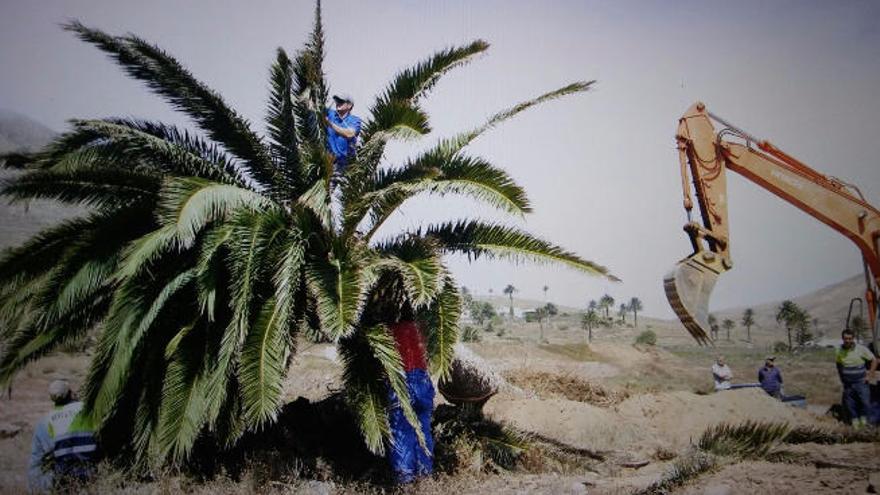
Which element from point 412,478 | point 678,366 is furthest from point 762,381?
point 678,366

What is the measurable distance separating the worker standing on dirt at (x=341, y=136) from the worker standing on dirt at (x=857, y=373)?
9780 mm

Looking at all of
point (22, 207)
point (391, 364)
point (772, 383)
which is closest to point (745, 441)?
point (391, 364)

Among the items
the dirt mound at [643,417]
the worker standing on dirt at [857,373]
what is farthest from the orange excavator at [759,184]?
the dirt mound at [643,417]

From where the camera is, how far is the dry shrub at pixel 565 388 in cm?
1396

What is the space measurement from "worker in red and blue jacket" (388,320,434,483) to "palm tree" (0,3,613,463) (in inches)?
11.1

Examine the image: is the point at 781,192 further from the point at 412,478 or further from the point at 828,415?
the point at 412,478

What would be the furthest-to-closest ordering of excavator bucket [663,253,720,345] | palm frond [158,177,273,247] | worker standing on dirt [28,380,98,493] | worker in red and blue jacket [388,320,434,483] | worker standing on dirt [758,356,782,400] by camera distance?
worker standing on dirt [758,356,782,400]
excavator bucket [663,253,720,345]
worker in red and blue jacket [388,320,434,483]
worker standing on dirt [28,380,98,493]
palm frond [158,177,273,247]

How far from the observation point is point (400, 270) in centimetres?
638

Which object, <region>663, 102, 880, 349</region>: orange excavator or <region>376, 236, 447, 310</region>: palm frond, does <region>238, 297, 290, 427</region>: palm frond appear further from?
<region>663, 102, 880, 349</region>: orange excavator

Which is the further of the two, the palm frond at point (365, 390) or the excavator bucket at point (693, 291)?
the excavator bucket at point (693, 291)

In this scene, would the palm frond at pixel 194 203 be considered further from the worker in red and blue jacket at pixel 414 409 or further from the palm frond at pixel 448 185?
the worker in red and blue jacket at pixel 414 409

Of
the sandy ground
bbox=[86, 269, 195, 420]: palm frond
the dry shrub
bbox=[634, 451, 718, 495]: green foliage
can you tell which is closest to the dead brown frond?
the sandy ground

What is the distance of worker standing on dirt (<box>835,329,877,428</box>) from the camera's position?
10.0 m

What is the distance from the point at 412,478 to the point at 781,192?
29.0 ft
